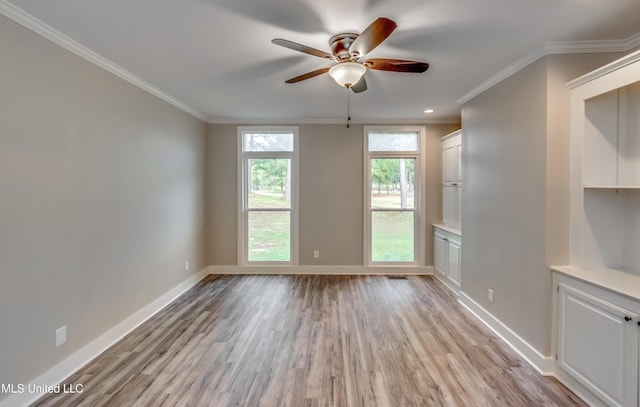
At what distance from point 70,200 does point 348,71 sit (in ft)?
7.76

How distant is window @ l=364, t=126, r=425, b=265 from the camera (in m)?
4.98

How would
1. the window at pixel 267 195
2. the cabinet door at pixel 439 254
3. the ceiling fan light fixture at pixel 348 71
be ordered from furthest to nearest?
the window at pixel 267 195
the cabinet door at pixel 439 254
the ceiling fan light fixture at pixel 348 71

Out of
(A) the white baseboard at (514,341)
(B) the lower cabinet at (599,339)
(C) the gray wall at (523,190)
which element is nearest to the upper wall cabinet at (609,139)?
(C) the gray wall at (523,190)

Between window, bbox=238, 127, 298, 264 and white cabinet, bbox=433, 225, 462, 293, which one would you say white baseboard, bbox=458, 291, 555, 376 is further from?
window, bbox=238, 127, 298, 264

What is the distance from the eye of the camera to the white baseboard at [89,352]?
193cm

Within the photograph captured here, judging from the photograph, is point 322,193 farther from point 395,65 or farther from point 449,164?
point 395,65

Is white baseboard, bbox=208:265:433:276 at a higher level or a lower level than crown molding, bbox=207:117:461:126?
lower

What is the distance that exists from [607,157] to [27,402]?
4.40m

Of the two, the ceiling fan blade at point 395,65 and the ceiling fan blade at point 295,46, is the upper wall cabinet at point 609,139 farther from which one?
the ceiling fan blade at point 295,46

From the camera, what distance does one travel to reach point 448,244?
435 centimetres

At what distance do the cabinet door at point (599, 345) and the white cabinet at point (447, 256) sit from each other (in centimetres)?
175

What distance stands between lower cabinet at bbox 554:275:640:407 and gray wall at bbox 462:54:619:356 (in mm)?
150

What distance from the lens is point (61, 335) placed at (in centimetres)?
221

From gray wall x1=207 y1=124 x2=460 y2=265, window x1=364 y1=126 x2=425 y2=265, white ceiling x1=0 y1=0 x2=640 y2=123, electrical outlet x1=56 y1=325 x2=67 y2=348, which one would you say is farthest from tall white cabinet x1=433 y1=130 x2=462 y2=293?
electrical outlet x1=56 y1=325 x2=67 y2=348
